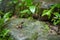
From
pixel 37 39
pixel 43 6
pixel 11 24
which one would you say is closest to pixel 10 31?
pixel 11 24

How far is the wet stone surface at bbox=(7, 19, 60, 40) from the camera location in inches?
135

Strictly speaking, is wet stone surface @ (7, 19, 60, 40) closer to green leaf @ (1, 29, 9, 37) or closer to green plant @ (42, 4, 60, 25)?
green leaf @ (1, 29, 9, 37)

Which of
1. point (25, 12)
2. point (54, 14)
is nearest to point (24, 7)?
point (25, 12)

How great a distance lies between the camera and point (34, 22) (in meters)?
4.07

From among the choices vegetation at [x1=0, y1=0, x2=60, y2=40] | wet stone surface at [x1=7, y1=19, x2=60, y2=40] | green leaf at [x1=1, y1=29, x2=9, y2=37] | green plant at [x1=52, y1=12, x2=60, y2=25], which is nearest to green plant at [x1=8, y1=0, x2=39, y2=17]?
vegetation at [x1=0, y1=0, x2=60, y2=40]

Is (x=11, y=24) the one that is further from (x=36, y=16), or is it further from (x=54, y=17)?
(x=54, y=17)

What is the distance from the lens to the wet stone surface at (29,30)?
3.42 metres

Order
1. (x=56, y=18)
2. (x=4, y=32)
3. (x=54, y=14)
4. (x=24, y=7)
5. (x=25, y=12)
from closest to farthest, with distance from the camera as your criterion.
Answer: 1. (x=4, y=32)
2. (x=56, y=18)
3. (x=54, y=14)
4. (x=25, y=12)
5. (x=24, y=7)

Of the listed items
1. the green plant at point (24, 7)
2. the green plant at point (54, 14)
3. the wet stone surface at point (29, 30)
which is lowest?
the wet stone surface at point (29, 30)

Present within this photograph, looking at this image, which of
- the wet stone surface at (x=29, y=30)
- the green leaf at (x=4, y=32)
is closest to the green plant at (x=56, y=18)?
the wet stone surface at (x=29, y=30)

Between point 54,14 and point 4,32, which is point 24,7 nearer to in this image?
point 54,14

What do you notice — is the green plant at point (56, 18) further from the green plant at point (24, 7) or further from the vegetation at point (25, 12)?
the green plant at point (24, 7)

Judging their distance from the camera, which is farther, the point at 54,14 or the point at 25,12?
the point at 25,12

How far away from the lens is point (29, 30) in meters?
3.71
